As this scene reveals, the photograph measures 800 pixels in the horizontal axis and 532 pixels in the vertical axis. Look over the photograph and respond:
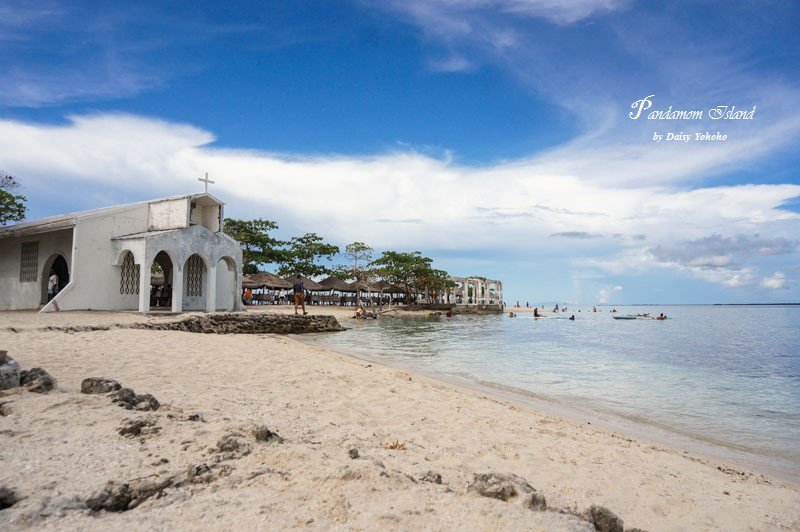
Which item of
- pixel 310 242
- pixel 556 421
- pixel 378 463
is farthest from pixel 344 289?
pixel 378 463

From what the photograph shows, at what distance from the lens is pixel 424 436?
525 cm

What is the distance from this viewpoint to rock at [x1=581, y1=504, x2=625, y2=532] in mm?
2805

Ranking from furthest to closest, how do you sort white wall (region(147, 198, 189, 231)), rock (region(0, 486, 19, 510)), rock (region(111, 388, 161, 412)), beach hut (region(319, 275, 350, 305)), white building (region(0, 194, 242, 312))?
beach hut (region(319, 275, 350, 305)), white wall (region(147, 198, 189, 231)), white building (region(0, 194, 242, 312)), rock (region(111, 388, 161, 412)), rock (region(0, 486, 19, 510))

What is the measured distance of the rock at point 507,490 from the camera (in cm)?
286

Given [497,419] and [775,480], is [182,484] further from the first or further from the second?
[775,480]

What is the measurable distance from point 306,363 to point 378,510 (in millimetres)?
8016

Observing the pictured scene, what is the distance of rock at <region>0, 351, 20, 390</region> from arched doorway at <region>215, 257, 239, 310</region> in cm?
1963

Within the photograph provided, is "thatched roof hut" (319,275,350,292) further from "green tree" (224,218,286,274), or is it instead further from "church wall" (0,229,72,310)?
"church wall" (0,229,72,310)

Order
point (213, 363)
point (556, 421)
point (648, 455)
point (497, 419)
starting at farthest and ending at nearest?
point (213, 363) < point (556, 421) < point (497, 419) < point (648, 455)

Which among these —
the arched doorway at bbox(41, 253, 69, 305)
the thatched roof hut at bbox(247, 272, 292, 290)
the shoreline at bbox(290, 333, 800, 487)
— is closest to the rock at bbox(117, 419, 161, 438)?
the shoreline at bbox(290, 333, 800, 487)

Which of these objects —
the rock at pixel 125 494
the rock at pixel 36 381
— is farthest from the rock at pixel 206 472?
the rock at pixel 36 381

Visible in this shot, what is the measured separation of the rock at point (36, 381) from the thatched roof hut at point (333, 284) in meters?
45.3

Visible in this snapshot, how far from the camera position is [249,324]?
→ 21.4 metres

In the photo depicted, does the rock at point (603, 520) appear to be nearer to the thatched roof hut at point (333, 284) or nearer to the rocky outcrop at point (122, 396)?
the rocky outcrop at point (122, 396)
